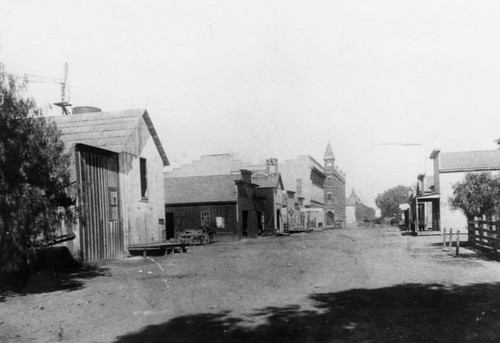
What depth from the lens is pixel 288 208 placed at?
2115 inches

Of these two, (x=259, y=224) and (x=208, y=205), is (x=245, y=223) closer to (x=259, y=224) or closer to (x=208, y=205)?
(x=208, y=205)

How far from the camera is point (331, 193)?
88.9 metres

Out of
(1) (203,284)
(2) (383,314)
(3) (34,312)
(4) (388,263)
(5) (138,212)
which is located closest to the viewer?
(2) (383,314)

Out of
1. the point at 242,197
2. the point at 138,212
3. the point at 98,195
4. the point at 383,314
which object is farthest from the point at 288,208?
the point at 383,314

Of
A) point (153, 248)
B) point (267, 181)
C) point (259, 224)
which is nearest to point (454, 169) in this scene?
point (259, 224)

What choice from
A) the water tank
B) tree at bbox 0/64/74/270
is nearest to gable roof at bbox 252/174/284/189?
the water tank

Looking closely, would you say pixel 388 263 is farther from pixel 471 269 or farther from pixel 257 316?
pixel 257 316

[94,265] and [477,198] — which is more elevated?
[477,198]

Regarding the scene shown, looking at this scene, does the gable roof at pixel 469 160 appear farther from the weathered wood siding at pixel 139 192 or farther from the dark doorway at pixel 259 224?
the weathered wood siding at pixel 139 192

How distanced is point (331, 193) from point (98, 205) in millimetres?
74882

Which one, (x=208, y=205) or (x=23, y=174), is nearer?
(x=23, y=174)

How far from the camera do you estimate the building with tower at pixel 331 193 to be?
8800cm

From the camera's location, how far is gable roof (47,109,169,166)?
20062 millimetres

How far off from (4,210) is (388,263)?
446 inches
